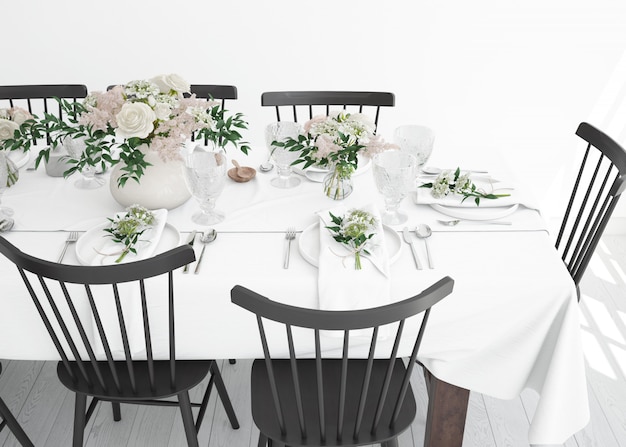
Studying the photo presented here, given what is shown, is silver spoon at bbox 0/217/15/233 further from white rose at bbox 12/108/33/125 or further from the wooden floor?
the wooden floor

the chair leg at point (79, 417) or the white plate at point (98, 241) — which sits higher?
the white plate at point (98, 241)

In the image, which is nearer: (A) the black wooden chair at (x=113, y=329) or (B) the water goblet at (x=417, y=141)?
(A) the black wooden chair at (x=113, y=329)

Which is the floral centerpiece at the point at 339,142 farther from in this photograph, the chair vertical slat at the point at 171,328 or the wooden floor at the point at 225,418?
the wooden floor at the point at 225,418

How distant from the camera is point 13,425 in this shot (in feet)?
5.63

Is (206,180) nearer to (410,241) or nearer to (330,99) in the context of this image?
(410,241)

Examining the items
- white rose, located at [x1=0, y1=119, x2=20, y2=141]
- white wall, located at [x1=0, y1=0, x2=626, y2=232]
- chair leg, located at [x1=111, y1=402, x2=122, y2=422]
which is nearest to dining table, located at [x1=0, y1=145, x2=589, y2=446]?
white rose, located at [x1=0, y1=119, x2=20, y2=141]

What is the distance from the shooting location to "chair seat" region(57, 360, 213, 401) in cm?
146

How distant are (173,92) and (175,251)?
568mm

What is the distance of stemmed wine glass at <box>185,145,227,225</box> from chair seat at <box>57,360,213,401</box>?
388 mm

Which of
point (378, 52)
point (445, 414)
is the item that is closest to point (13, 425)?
point (445, 414)

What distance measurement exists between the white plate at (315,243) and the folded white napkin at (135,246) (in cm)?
37

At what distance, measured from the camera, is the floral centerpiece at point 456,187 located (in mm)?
1710

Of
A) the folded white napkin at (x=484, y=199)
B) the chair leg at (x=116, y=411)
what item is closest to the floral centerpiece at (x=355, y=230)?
the folded white napkin at (x=484, y=199)

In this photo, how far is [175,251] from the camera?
1.19 metres
